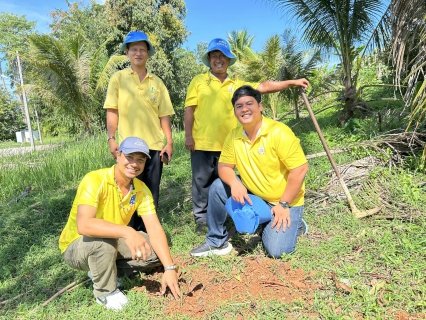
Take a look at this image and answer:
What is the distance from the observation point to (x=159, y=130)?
318cm

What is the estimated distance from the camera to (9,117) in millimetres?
27641

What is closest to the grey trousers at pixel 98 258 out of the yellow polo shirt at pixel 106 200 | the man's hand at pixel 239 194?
the yellow polo shirt at pixel 106 200

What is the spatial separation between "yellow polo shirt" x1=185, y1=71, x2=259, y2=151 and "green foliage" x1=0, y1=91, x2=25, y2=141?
2842 centimetres

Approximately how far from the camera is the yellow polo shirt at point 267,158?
260cm

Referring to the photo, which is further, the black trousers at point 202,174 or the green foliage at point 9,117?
the green foliage at point 9,117

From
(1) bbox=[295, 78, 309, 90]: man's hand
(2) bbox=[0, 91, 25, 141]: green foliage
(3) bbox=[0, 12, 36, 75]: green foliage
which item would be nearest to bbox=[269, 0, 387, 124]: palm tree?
(1) bbox=[295, 78, 309, 90]: man's hand

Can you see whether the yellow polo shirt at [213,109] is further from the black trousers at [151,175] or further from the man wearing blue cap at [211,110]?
the black trousers at [151,175]

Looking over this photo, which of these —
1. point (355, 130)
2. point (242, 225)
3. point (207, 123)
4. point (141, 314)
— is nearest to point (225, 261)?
point (242, 225)

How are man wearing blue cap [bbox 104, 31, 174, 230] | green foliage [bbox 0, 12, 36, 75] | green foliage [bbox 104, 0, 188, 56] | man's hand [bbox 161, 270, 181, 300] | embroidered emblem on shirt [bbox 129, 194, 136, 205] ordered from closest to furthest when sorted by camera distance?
man's hand [bbox 161, 270, 181, 300] < embroidered emblem on shirt [bbox 129, 194, 136, 205] < man wearing blue cap [bbox 104, 31, 174, 230] < green foliage [bbox 104, 0, 188, 56] < green foliage [bbox 0, 12, 36, 75]

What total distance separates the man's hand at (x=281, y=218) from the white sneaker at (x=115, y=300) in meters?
1.30

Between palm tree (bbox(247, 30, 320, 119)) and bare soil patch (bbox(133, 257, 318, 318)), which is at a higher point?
palm tree (bbox(247, 30, 320, 119))

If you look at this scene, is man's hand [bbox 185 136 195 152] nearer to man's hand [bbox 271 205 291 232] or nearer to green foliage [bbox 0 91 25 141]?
man's hand [bbox 271 205 291 232]

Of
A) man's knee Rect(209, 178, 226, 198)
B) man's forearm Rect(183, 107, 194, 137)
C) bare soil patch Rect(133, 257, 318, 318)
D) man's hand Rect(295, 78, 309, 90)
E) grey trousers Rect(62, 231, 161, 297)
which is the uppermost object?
man's hand Rect(295, 78, 309, 90)

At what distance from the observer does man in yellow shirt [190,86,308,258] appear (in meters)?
2.60
